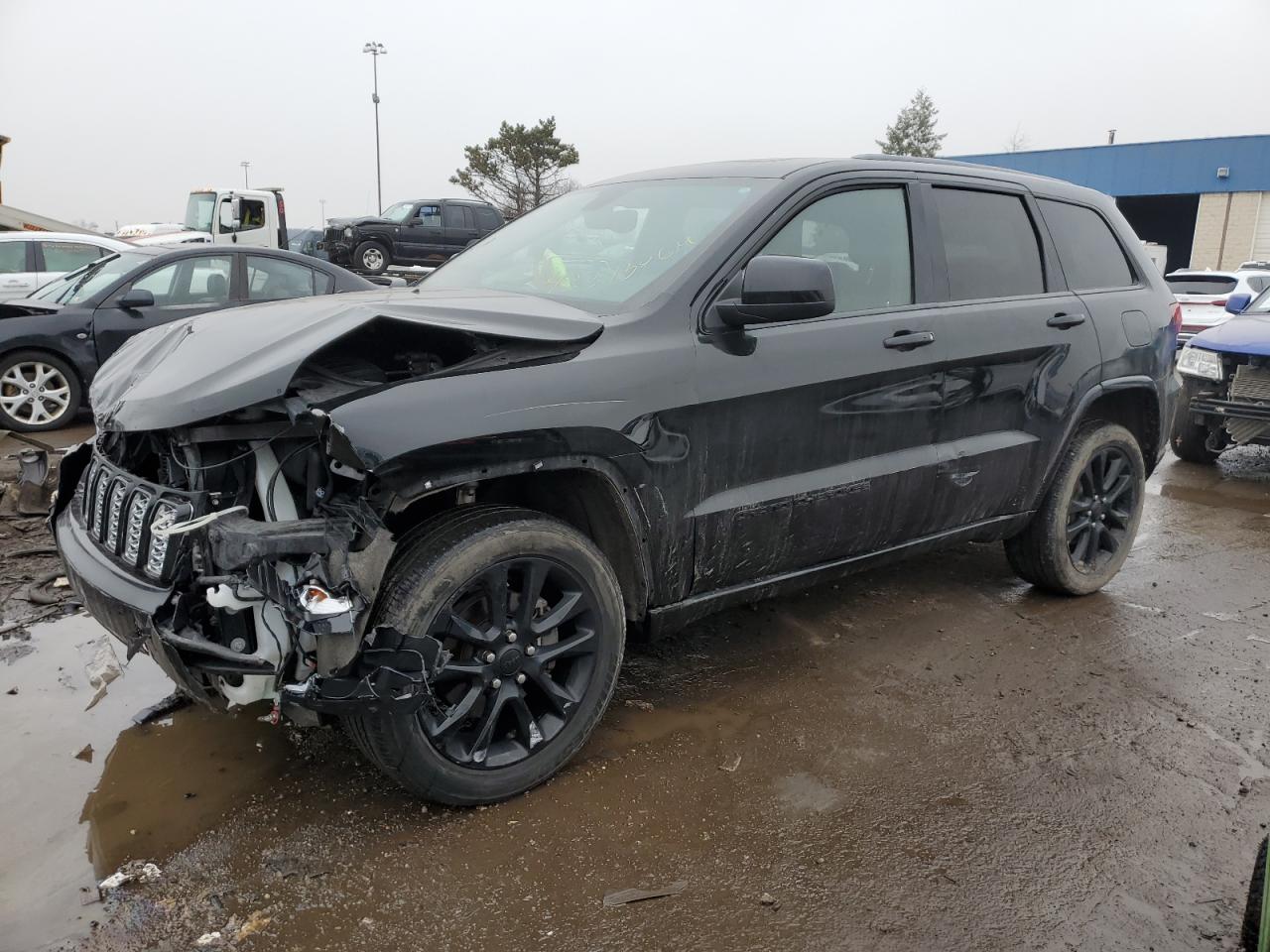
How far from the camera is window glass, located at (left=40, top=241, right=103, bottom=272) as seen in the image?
441 inches

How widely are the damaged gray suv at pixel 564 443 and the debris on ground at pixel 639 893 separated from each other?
18.8 inches

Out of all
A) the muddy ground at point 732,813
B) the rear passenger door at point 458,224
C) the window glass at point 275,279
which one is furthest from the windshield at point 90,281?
the rear passenger door at point 458,224

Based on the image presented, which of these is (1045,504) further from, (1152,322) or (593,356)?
(593,356)

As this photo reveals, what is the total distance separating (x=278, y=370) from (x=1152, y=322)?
3972 millimetres

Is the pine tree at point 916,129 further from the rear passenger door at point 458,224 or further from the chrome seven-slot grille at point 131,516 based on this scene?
the chrome seven-slot grille at point 131,516

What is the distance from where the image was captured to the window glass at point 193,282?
815 cm

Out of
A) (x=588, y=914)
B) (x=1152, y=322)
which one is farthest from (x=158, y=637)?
(x=1152, y=322)

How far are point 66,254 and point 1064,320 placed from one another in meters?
11.6

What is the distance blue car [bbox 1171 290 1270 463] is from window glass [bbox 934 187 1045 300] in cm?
429

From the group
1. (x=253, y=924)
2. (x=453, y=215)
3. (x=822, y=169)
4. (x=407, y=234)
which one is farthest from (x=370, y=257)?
(x=253, y=924)

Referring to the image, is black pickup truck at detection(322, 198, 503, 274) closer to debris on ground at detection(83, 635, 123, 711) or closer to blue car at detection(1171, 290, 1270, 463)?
blue car at detection(1171, 290, 1270, 463)

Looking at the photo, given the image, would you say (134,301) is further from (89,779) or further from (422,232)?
(422,232)

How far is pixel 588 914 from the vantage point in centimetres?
235

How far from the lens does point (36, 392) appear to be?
7621 mm
